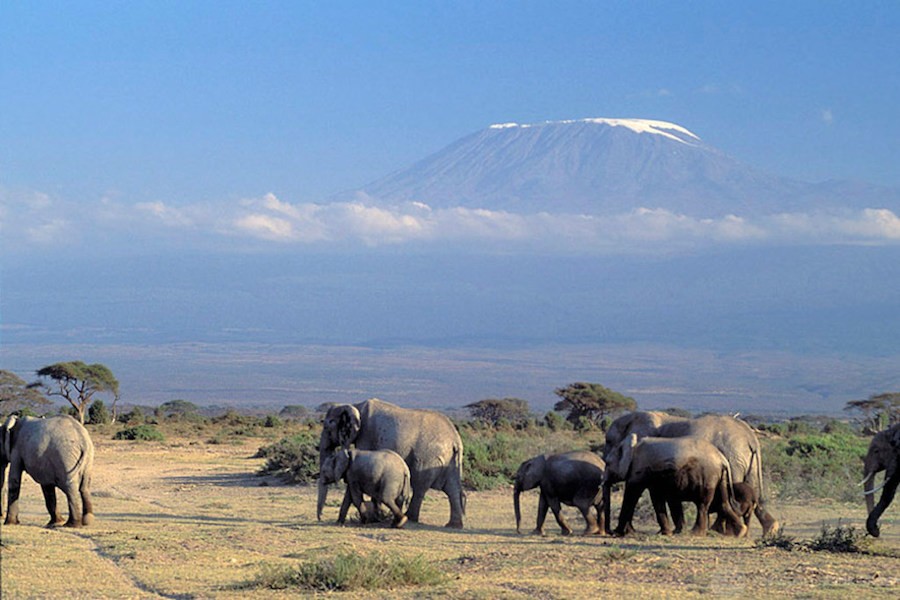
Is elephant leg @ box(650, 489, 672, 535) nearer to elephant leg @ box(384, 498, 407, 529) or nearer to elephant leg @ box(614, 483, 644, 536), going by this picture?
elephant leg @ box(614, 483, 644, 536)

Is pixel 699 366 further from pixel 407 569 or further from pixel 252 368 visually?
pixel 407 569

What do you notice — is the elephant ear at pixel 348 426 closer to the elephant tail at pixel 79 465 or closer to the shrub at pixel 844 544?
the elephant tail at pixel 79 465

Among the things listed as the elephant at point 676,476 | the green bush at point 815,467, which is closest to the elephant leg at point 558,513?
the elephant at point 676,476

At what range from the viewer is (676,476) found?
18719 mm

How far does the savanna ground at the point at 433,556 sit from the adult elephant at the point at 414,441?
2.12 feet

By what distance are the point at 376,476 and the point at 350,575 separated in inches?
255

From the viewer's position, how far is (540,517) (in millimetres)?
20469

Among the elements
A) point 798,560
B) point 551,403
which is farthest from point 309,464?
point 551,403

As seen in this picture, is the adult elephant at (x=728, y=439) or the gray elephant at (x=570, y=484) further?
the gray elephant at (x=570, y=484)

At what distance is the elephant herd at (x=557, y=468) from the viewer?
18891 mm

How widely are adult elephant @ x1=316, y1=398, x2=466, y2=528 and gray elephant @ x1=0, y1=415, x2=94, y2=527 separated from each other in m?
3.73

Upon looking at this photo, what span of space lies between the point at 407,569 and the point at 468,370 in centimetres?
16985

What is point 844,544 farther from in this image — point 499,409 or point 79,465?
point 499,409

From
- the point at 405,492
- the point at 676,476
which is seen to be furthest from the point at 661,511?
the point at 405,492
